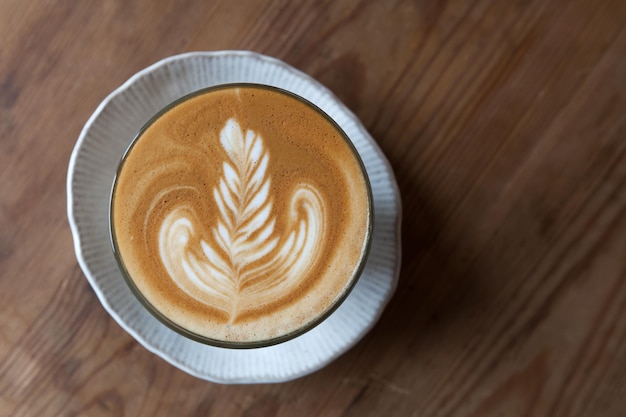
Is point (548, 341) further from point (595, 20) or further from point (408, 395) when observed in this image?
point (595, 20)

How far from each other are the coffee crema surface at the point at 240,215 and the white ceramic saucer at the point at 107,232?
132 millimetres

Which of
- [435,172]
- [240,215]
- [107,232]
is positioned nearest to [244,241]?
[240,215]

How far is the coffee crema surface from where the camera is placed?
0.94 meters

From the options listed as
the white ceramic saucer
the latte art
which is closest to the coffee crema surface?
the latte art

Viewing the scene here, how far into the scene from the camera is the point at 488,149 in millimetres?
1131

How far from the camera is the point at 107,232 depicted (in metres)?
1.07

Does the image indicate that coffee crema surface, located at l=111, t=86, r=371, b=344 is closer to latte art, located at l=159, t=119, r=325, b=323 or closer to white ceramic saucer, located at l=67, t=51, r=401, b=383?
latte art, located at l=159, t=119, r=325, b=323

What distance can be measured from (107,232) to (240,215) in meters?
0.28

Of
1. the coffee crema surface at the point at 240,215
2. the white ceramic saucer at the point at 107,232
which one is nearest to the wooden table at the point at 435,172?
the white ceramic saucer at the point at 107,232

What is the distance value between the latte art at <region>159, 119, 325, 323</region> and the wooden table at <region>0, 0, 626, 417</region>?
0.26 metres

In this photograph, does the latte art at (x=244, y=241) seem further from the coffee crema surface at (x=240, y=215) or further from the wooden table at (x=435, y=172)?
the wooden table at (x=435, y=172)

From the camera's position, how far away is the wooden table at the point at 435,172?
1.13 m

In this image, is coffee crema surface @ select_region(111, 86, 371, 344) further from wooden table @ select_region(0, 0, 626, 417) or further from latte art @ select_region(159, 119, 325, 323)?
wooden table @ select_region(0, 0, 626, 417)

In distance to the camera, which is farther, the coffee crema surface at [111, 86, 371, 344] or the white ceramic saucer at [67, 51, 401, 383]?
the white ceramic saucer at [67, 51, 401, 383]
